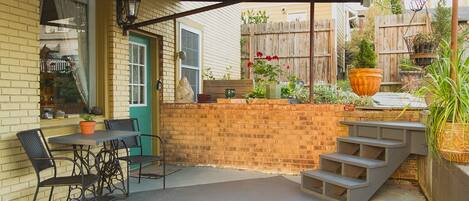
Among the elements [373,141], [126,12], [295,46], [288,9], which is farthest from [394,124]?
[288,9]

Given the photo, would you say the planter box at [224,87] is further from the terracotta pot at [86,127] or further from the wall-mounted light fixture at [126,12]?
the terracotta pot at [86,127]

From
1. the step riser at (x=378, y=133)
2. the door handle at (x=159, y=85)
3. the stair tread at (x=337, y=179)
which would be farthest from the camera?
the door handle at (x=159, y=85)

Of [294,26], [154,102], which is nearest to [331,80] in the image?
[294,26]

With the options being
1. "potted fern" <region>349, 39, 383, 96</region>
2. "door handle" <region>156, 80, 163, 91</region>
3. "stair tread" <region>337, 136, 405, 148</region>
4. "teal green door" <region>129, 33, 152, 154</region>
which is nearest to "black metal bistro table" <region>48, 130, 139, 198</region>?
"teal green door" <region>129, 33, 152, 154</region>

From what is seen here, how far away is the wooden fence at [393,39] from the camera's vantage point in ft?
32.3

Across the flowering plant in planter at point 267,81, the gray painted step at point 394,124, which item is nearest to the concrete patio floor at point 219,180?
the gray painted step at point 394,124

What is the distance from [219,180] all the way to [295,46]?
5780 mm

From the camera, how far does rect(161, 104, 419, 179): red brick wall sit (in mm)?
5531

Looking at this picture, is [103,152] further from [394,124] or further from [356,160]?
[394,124]

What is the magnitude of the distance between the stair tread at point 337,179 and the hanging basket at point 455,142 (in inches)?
44.6

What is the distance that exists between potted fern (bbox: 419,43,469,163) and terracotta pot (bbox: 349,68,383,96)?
7.27 feet

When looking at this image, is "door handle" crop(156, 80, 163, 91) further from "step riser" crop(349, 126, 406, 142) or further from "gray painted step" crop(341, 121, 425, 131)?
"step riser" crop(349, 126, 406, 142)

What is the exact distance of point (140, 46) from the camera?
241 inches

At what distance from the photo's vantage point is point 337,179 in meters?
4.36
